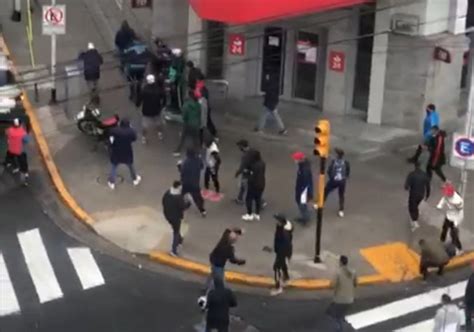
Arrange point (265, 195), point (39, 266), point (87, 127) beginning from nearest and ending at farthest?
1. point (39, 266)
2. point (265, 195)
3. point (87, 127)

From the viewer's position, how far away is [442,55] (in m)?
28.4

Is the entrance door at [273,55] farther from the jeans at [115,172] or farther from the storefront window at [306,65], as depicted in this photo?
the jeans at [115,172]

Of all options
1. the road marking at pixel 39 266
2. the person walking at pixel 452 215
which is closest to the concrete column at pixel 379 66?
the person walking at pixel 452 215

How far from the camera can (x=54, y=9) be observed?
1153 inches

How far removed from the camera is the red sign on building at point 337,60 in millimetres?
30188

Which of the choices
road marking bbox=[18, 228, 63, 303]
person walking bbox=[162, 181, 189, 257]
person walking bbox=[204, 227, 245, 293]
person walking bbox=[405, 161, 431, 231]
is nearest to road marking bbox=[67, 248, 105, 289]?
road marking bbox=[18, 228, 63, 303]

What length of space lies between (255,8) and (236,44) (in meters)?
4.92

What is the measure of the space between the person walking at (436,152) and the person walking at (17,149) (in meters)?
8.64

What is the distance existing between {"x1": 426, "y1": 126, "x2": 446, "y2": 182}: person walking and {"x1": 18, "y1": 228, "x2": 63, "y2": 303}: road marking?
331 inches

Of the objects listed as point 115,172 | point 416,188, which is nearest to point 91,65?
point 115,172

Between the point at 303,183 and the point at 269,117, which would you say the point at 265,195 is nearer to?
the point at 303,183

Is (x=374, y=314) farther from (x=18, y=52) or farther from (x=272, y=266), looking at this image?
(x=18, y=52)

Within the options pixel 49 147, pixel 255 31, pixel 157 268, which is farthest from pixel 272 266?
pixel 255 31

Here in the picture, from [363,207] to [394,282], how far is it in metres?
3.19
